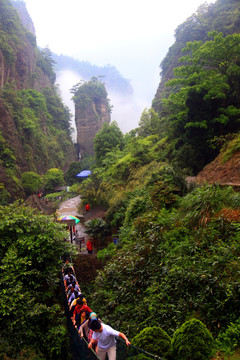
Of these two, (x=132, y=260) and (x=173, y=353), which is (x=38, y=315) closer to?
(x=132, y=260)

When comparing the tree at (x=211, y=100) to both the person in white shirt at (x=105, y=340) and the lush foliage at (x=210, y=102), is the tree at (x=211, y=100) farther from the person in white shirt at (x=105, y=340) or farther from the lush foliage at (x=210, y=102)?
the person in white shirt at (x=105, y=340)

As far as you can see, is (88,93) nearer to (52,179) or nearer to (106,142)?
(52,179)

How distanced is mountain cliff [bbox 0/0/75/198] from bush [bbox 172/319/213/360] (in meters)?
22.5

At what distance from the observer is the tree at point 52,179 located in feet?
122

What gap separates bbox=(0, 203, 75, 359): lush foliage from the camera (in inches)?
195

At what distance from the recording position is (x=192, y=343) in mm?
3244

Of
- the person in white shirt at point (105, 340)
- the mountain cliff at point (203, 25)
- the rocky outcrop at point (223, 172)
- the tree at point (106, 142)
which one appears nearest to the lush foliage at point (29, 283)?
the person in white shirt at point (105, 340)

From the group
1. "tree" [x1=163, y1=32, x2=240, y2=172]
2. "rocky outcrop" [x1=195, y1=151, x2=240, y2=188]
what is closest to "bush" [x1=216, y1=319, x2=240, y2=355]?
"rocky outcrop" [x1=195, y1=151, x2=240, y2=188]

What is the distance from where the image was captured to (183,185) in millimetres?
9289

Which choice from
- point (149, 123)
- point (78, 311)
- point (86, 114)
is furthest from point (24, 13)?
point (78, 311)

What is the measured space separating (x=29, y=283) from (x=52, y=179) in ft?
108

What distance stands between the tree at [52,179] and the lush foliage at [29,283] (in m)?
30.9

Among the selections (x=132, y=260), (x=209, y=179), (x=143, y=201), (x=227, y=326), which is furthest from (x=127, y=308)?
(x=209, y=179)

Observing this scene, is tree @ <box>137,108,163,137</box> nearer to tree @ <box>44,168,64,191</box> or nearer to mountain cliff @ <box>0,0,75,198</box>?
mountain cliff @ <box>0,0,75,198</box>
